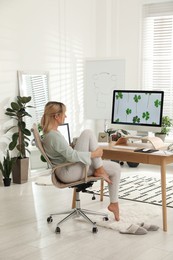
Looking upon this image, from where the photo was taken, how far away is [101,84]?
280 inches

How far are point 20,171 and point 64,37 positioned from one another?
2.16 metres

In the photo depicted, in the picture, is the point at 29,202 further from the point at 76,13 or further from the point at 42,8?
the point at 76,13

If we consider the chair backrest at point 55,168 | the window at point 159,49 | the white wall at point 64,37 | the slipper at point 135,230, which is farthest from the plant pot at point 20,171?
the window at point 159,49

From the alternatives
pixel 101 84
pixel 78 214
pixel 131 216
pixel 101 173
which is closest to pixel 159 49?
pixel 101 84

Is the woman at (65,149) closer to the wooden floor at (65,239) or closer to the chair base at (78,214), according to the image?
the chair base at (78,214)

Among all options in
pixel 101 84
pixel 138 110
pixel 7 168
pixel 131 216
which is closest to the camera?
pixel 131 216

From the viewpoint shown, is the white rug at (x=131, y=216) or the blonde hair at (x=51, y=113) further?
the white rug at (x=131, y=216)

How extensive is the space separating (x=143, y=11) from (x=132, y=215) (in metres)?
3.87

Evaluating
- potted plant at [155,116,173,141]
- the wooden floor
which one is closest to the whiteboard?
potted plant at [155,116,173,141]

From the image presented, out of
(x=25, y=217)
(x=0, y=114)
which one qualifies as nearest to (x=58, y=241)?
(x=25, y=217)

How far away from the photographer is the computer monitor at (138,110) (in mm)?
4500

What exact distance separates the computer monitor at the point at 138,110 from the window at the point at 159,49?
2583 mm

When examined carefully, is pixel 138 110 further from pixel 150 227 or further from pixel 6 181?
pixel 6 181

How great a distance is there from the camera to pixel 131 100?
465 centimetres
